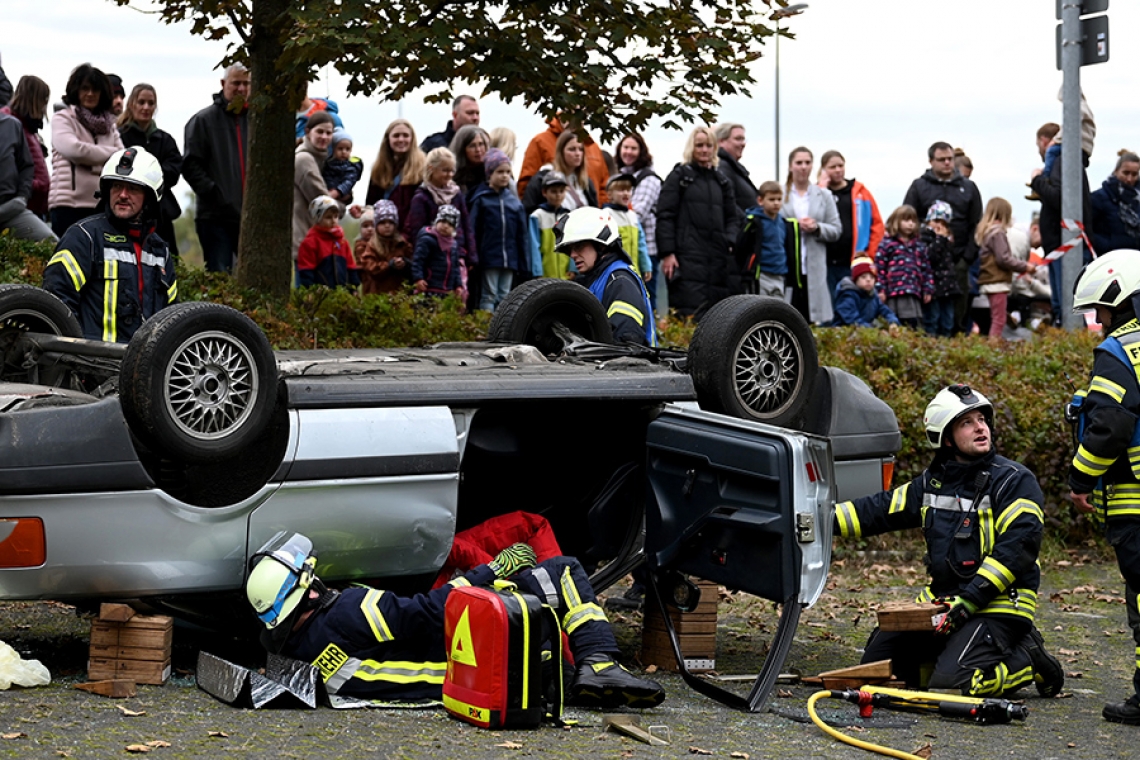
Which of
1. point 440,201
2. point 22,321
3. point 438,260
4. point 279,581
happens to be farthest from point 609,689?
point 440,201

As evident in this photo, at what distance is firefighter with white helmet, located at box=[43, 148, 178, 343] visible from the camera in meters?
7.80

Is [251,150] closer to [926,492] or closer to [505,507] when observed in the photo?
[505,507]

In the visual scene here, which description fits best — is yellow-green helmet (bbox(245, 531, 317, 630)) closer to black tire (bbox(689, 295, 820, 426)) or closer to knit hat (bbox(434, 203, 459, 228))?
black tire (bbox(689, 295, 820, 426))

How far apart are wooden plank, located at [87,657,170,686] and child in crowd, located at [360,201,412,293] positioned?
627 centimetres

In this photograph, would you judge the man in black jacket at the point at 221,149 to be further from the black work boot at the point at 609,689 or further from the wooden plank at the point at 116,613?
the black work boot at the point at 609,689

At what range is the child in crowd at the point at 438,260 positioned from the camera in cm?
1191

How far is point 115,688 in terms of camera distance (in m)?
5.95

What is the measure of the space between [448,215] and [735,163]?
3285mm

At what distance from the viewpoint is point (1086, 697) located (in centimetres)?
702

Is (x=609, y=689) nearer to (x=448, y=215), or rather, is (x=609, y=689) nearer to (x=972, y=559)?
(x=972, y=559)

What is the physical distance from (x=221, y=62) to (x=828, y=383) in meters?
5.72

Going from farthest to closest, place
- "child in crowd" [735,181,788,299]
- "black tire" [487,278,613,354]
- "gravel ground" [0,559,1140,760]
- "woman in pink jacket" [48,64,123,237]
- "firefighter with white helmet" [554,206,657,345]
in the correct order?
1. "child in crowd" [735,181,788,299]
2. "woman in pink jacket" [48,64,123,237]
3. "firefighter with white helmet" [554,206,657,345]
4. "black tire" [487,278,613,354]
5. "gravel ground" [0,559,1140,760]

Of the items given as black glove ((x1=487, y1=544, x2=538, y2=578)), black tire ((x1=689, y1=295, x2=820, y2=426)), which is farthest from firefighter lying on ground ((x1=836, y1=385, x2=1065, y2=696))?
black glove ((x1=487, y1=544, x2=538, y2=578))

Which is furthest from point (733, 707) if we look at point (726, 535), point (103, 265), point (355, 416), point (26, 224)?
point (26, 224)
